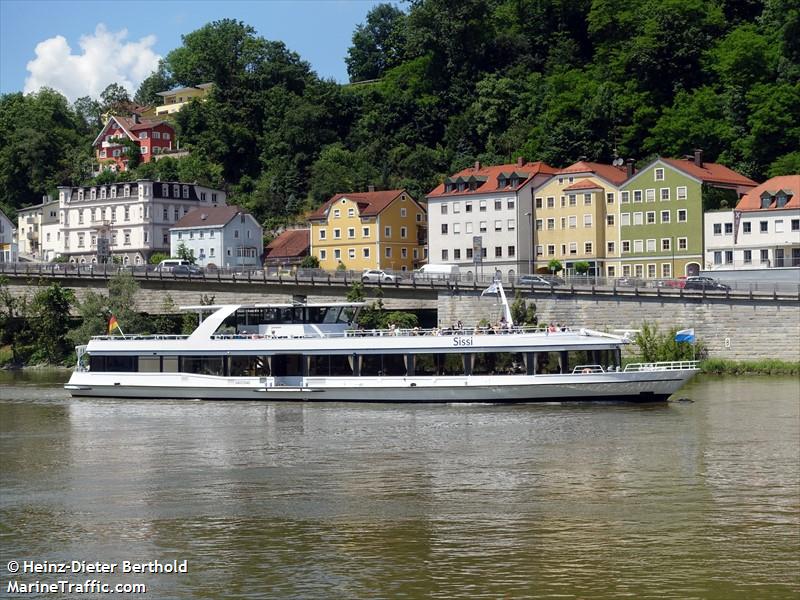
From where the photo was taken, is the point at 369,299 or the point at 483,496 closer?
the point at 483,496

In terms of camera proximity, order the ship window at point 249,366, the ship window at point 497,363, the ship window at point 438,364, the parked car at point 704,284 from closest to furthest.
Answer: the ship window at point 497,363 → the ship window at point 438,364 → the ship window at point 249,366 → the parked car at point 704,284

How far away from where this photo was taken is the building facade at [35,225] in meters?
137

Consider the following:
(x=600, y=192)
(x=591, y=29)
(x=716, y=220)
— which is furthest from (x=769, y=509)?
(x=591, y=29)

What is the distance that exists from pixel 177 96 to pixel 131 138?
2645 centimetres

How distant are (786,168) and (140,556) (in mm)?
81383

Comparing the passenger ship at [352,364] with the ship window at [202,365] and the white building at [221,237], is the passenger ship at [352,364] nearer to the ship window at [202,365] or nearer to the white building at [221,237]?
the ship window at [202,365]

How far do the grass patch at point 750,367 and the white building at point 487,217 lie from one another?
31064mm

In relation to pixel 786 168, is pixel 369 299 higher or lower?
lower

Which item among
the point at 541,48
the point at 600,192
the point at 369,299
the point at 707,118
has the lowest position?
the point at 369,299

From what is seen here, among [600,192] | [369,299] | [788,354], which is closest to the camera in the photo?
[788,354]

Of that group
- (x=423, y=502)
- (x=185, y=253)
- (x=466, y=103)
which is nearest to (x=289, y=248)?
(x=185, y=253)

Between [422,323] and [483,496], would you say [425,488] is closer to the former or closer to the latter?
[483,496]

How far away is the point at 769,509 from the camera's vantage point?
29.7 metres

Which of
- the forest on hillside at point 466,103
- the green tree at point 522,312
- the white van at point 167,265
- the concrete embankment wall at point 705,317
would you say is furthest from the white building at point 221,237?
the green tree at point 522,312
